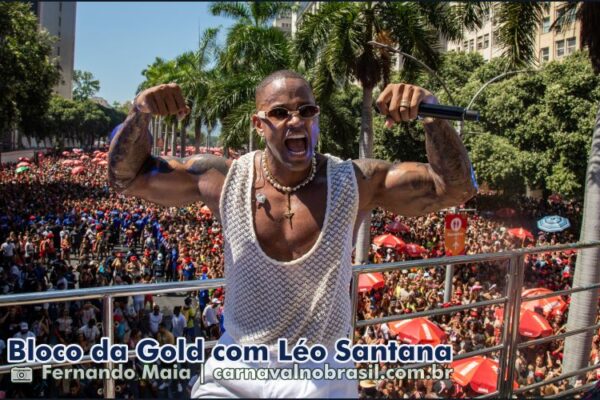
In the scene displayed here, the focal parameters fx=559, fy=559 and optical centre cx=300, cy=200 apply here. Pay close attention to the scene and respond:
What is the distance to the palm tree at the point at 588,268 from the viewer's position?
695cm

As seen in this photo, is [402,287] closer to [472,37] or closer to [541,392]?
[541,392]

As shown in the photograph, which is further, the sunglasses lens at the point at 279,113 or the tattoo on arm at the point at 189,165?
the tattoo on arm at the point at 189,165

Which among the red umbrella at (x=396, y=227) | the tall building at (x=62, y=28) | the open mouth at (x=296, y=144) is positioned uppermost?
the tall building at (x=62, y=28)

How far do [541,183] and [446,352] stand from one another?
2868cm

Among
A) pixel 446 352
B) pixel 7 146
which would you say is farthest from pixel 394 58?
pixel 7 146

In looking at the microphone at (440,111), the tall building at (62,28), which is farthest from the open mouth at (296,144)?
the tall building at (62,28)

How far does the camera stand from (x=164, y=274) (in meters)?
17.4

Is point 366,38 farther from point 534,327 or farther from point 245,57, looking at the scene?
point 534,327

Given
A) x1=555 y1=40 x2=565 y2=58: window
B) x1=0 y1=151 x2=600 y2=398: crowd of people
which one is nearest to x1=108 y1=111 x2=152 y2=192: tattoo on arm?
x1=0 y1=151 x2=600 y2=398: crowd of people

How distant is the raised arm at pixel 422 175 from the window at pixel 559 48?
47253 millimetres

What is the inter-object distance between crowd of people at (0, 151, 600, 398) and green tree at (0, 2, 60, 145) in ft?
14.0

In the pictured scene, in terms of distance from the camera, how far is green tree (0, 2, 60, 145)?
26.1 m

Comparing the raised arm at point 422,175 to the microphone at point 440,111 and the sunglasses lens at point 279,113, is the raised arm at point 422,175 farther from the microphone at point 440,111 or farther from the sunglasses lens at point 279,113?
the sunglasses lens at point 279,113

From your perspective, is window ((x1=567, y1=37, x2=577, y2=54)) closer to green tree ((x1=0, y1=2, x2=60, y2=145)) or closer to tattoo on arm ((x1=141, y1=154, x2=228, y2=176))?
green tree ((x1=0, y1=2, x2=60, y2=145))
